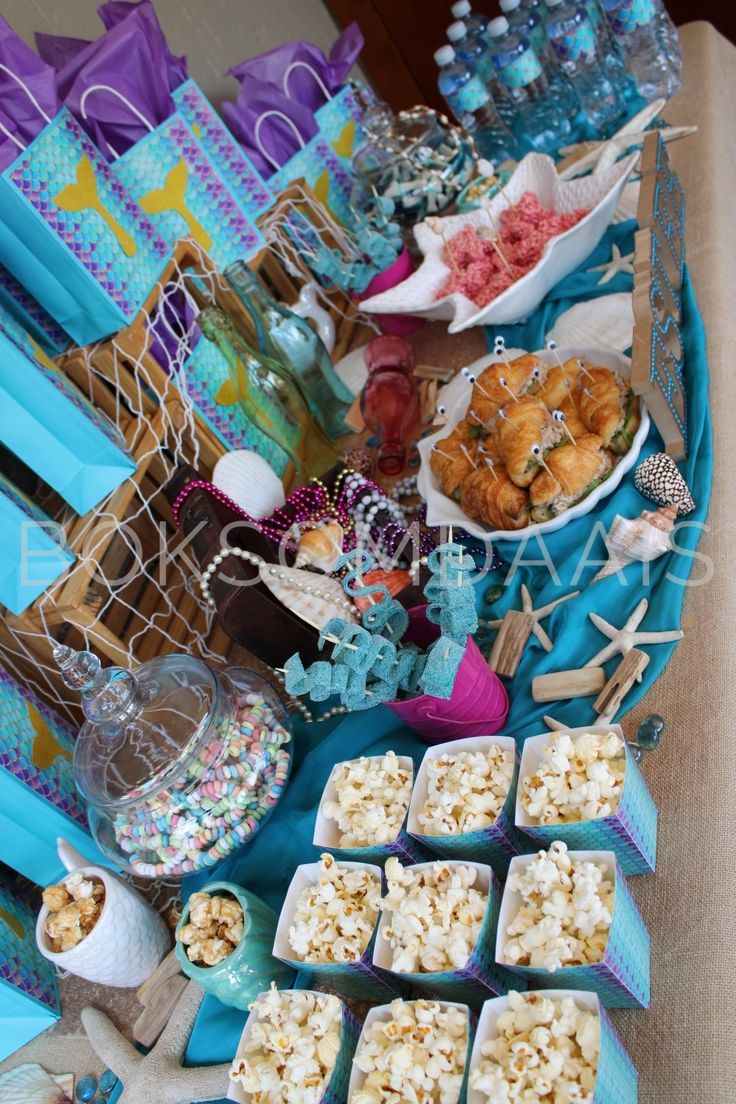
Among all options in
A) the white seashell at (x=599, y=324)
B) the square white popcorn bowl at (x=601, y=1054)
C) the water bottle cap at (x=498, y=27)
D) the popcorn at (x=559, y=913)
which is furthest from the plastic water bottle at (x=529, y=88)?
the square white popcorn bowl at (x=601, y=1054)

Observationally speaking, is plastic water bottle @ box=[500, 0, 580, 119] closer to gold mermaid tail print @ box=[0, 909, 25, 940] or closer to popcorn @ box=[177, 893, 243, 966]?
popcorn @ box=[177, 893, 243, 966]

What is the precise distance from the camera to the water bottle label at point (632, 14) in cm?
176

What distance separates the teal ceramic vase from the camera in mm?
Answer: 938

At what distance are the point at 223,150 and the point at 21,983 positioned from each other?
147 cm

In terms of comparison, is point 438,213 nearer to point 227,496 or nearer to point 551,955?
point 227,496

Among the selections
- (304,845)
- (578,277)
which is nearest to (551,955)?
(304,845)

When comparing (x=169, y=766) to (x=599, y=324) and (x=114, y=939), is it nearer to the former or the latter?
(x=114, y=939)

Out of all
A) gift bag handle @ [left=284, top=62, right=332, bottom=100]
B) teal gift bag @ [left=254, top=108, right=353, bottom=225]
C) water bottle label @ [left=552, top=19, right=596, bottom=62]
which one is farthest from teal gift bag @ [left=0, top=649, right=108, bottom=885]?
water bottle label @ [left=552, top=19, right=596, bottom=62]

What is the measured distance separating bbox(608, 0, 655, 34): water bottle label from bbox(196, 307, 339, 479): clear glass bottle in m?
1.04

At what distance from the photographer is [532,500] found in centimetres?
122

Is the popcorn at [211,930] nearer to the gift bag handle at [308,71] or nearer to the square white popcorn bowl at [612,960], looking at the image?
the square white popcorn bowl at [612,960]

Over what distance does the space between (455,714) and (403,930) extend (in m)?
0.28

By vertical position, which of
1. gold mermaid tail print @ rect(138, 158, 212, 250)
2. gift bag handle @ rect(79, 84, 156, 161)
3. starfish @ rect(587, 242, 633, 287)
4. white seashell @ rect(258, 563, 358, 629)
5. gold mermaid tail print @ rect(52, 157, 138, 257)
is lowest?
starfish @ rect(587, 242, 633, 287)

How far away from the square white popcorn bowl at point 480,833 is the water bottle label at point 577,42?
1.58 metres
